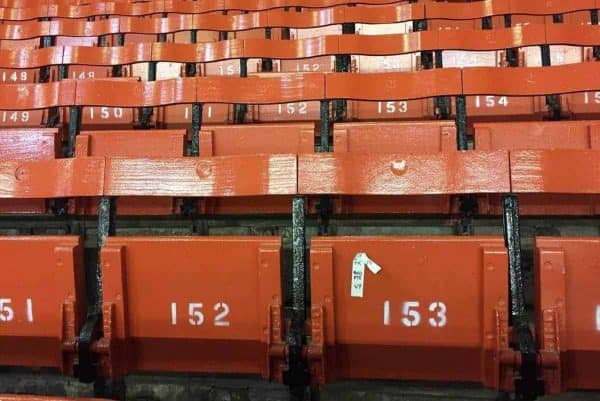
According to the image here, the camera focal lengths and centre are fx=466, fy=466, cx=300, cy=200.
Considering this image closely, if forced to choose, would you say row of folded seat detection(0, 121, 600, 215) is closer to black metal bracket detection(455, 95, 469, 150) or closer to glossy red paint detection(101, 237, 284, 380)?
black metal bracket detection(455, 95, 469, 150)

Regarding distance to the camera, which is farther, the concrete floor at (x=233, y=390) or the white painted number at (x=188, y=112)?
the white painted number at (x=188, y=112)

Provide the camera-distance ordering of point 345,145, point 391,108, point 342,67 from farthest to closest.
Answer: point 342,67, point 391,108, point 345,145

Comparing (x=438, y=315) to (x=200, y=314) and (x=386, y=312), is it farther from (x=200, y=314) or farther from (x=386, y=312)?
(x=200, y=314)

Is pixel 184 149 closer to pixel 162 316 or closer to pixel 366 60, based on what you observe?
pixel 162 316

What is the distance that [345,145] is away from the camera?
67cm

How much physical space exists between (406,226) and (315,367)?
0.25m

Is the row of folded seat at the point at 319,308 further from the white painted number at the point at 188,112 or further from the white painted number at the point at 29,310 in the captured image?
the white painted number at the point at 188,112

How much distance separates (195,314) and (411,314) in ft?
0.78

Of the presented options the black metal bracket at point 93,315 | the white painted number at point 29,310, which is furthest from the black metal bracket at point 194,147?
the white painted number at point 29,310

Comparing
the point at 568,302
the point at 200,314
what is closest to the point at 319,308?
the point at 200,314

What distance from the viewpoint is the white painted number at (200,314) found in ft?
1.71

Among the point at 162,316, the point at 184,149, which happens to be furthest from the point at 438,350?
→ the point at 184,149

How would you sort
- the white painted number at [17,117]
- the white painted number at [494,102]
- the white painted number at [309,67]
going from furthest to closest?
the white painted number at [309,67] < the white painted number at [17,117] < the white painted number at [494,102]

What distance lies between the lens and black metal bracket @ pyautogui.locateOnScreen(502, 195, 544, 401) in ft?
1.49
